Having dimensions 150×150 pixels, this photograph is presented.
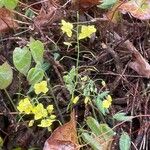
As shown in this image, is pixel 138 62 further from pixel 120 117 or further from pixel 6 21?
pixel 6 21

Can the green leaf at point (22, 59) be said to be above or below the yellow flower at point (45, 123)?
above

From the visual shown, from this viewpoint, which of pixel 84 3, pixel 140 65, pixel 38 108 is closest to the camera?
pixel 38 108

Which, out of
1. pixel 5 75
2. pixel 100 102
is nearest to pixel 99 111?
pixel 100 102

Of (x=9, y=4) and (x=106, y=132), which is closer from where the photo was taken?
(x=106, y=132)

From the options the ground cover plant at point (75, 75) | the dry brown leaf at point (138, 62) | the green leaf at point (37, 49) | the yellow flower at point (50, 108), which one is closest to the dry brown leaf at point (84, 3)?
the ground cover plant at point (75, 75)

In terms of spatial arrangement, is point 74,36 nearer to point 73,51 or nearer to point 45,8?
point 73,51

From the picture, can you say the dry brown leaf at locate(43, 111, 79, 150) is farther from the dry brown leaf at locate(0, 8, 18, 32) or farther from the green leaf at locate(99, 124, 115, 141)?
the dry brown leaf at locate(0, 8, 18, 32)

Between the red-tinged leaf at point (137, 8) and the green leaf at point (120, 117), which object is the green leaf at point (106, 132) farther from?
the red-tinged leaf at point (137, 8)
